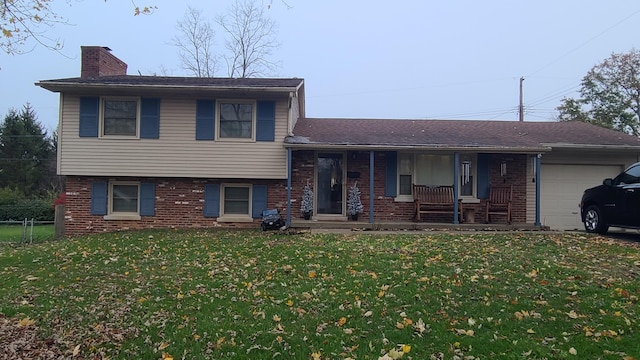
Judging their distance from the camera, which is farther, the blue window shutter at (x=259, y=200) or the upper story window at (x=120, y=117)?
the blue window shutter at (x=259, y=200)

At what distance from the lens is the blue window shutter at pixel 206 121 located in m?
13.8

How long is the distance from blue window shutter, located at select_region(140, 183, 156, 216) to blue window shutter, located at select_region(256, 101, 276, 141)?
362cm

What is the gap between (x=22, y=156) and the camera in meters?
42.2

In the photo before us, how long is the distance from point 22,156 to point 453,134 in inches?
1647

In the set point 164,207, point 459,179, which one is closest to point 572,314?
point 459,179

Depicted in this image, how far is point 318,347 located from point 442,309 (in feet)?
5.71

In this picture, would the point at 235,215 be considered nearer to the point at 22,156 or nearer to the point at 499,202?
the point at 499,202

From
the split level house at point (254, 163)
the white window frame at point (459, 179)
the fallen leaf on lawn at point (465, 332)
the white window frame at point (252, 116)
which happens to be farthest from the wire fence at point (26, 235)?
the fallen leaf on lawn at point (465, 332)

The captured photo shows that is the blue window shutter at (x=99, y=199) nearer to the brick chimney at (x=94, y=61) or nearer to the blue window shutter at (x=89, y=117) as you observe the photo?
the blue window shutter at (x=89, y=117)

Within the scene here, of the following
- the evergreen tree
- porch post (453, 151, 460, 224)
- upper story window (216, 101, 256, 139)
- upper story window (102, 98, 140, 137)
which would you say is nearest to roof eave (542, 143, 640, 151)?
porch post (453, 151, 460, 224)

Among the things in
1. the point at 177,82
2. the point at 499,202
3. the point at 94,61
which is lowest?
the point at 499,202

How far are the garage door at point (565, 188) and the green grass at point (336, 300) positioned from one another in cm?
540

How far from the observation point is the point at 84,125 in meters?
13.8

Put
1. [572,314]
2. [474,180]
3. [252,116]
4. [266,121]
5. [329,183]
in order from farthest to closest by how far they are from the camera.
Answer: [329,183]
[474,180]
[252,116]
[266,121]
[572,314]
